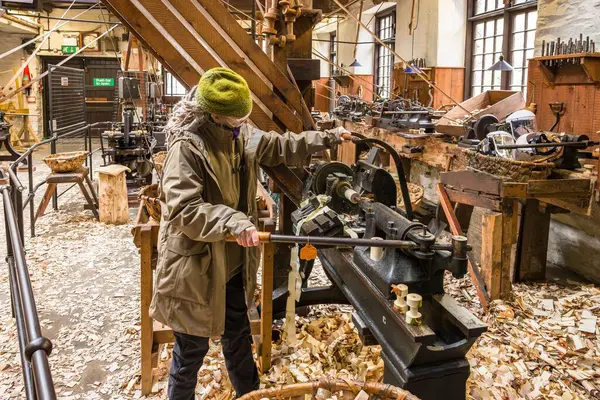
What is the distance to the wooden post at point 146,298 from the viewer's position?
2.89 m

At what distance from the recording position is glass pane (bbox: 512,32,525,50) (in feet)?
26.4

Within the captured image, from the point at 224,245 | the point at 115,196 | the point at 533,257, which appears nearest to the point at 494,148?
the point at 533,257

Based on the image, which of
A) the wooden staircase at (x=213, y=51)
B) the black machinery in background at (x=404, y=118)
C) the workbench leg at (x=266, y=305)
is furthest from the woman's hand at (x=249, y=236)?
the black machinery in background at (x=404, y=118)

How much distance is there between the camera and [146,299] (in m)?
2.92

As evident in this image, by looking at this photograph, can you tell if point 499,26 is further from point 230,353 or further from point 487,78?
point 230,353

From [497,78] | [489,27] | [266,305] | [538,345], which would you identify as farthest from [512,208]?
[489,27]

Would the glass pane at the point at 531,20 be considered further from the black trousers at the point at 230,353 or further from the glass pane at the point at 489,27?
the black trousers at the point at 230,353

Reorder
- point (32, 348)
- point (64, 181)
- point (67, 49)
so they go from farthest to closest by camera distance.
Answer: point (67, 49) < point (64, 181) < point (32, 348)

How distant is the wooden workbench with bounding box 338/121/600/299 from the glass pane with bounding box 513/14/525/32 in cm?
413

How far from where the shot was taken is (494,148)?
403 cm

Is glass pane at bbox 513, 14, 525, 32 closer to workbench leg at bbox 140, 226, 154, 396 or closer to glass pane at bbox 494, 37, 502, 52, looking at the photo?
glass pane at bbox 494, 37, 502, 52

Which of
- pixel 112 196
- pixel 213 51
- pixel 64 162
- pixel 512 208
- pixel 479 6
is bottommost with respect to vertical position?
pixel 112 196

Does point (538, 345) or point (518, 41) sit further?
point (518, 41)

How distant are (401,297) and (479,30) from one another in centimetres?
863
